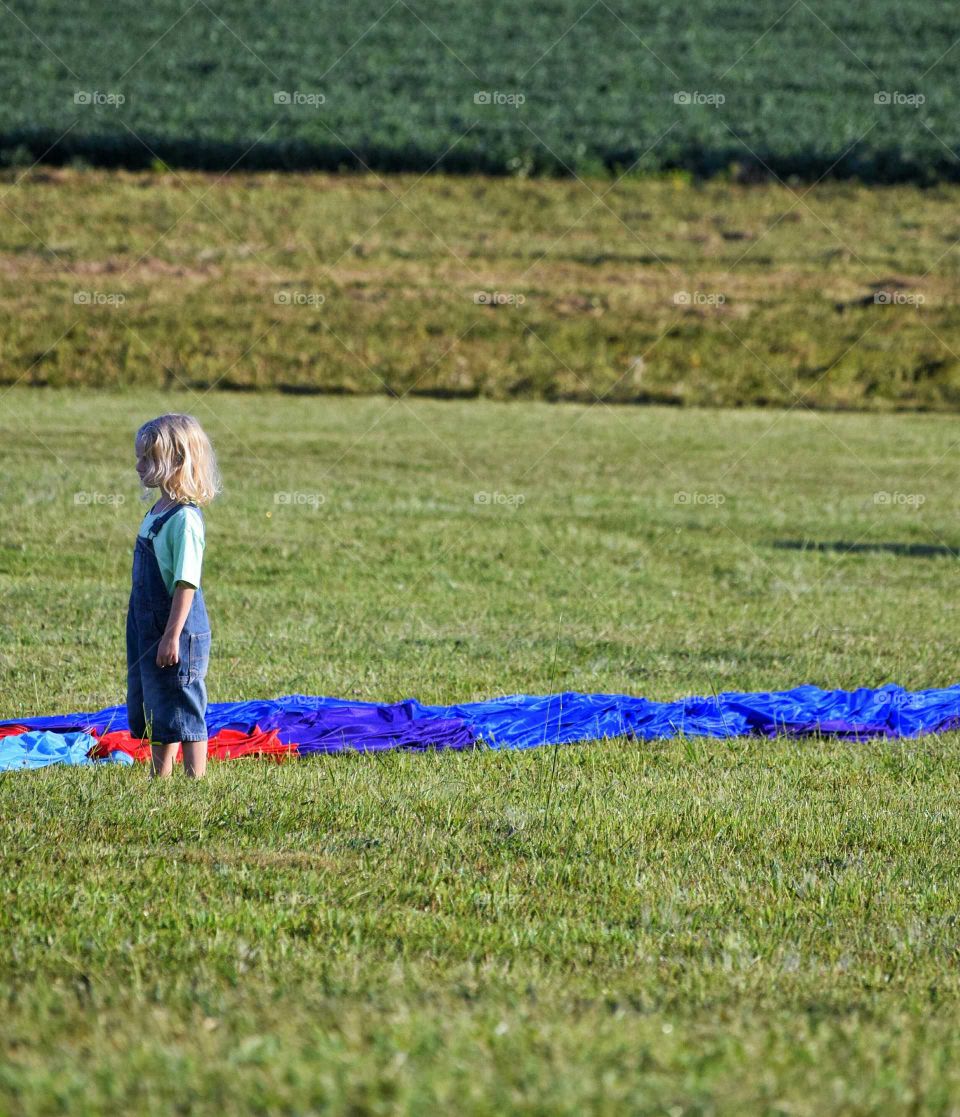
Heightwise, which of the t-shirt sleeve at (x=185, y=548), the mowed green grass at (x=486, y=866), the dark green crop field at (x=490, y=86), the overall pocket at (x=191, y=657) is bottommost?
the mowed green grass at (x=486, y=866)

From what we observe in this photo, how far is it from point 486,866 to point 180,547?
2.07m

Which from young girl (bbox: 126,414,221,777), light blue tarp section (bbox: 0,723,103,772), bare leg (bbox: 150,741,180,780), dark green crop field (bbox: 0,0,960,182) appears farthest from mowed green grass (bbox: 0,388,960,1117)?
dark green crop field (bbox: 0,0,960,182)

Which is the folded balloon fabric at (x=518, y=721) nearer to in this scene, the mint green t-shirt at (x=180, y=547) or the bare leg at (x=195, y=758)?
the bare leg at (x=195, y=758)

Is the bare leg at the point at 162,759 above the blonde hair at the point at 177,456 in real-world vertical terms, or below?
below

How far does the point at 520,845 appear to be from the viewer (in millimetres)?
5613

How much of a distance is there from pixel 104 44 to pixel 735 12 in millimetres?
28051

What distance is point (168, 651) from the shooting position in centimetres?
633

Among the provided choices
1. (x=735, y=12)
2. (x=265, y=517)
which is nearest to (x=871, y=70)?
(x=735, y=12)

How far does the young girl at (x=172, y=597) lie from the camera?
6.34 meters

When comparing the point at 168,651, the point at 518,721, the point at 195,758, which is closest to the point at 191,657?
the point at 168,651

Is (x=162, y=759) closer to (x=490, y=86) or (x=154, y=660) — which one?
(x=154, y=660)

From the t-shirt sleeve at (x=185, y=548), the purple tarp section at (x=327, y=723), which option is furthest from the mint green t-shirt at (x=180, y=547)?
the purple tarp section at (x=327, y=723)

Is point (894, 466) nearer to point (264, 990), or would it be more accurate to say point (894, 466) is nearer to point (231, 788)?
point (231, 788)

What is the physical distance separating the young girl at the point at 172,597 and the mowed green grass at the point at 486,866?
271 millimetres
